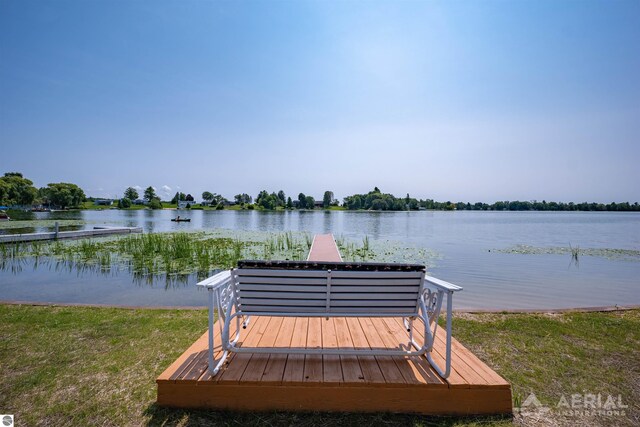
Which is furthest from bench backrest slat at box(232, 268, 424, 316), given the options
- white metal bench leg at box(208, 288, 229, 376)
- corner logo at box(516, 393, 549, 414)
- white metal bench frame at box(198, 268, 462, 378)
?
corner logo at box(516, 393, 549, 414)

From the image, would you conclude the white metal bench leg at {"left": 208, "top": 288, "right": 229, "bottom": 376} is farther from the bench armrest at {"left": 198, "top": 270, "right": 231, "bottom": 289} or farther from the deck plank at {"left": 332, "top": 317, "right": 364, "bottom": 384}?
the deck plank at {"left": 332, "top": 317, "right": 364, "bottom": 384}

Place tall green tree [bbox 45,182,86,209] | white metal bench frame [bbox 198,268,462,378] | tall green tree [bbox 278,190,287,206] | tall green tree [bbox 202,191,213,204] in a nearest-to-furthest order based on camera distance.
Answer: white metal bench frame [bbox 198,268,462,378], tall green tree [bbox 45,182,86,209], tall green tree [bbox 278,190,287,206], tall green tree [bbox 202,191,213,204]

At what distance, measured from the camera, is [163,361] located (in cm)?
403

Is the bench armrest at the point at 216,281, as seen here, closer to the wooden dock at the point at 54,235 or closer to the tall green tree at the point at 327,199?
the wooden dock at the point at 54,235

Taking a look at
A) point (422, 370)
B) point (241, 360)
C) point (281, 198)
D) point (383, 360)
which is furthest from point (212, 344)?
point (281, 198)

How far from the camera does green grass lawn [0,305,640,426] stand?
9.45 ft

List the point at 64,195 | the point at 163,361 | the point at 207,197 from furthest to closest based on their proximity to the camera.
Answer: the point at 207,197
the point at 64,195
the point at 163,361

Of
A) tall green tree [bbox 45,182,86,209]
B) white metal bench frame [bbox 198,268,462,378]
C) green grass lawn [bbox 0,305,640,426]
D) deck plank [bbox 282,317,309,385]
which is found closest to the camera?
green grass lawn [bbox 0,305,640,426]

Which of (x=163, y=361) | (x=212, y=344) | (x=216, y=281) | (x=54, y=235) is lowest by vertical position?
(x=163, y=361)

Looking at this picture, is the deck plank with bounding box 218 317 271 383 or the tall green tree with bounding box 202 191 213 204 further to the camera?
the tall green tree with bounding box 202 191 213 204

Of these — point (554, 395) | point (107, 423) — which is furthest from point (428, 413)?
point (107, 423)

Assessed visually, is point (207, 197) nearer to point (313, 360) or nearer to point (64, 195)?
point (64, 195)

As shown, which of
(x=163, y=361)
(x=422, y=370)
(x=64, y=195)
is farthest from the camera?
(x=64, y=195)

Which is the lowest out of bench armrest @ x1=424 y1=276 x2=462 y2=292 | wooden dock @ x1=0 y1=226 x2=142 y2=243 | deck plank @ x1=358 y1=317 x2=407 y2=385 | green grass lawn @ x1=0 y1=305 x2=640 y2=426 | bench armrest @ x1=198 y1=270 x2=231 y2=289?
green grass lawn @ x1=0 y1=305 x2=640 y2=426
